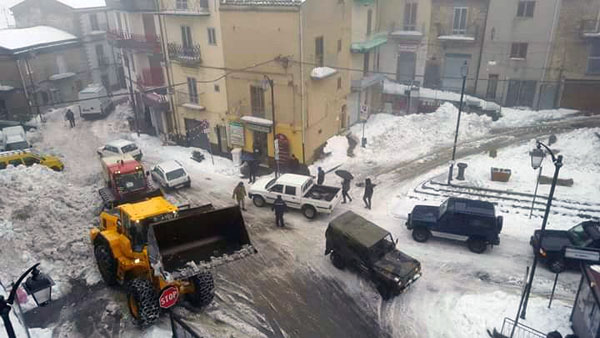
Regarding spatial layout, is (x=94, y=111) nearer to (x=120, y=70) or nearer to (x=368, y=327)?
(x=120, y=70)

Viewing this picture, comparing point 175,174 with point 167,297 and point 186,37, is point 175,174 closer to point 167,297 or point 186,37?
point 186,37

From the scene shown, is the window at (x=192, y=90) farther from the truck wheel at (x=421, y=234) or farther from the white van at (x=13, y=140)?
the truck wheel at (x=421, y=234)

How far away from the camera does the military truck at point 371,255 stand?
14984 millimetres

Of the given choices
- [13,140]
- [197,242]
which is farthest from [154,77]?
[197,242]

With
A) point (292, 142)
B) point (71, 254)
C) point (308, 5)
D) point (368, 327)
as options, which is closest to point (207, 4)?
point (308, 5)

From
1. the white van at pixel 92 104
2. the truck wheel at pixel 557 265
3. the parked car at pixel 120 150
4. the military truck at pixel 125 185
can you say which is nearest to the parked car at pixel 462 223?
the truck wheel at pixel 557 265

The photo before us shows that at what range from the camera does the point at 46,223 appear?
62.6 feet

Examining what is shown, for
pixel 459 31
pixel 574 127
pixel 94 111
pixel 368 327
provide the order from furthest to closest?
pixel 94 111 → pixel 459 31 → pixel 574 127 → pixel 368 327

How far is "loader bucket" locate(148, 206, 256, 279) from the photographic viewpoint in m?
12.8

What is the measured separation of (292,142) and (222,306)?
1357 cm

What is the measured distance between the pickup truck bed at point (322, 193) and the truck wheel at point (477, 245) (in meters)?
6.58

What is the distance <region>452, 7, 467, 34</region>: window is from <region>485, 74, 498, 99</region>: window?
4.32m

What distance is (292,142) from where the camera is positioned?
87.6ft

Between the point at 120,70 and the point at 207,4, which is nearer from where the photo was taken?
the point at 207,4
